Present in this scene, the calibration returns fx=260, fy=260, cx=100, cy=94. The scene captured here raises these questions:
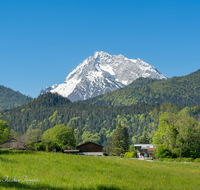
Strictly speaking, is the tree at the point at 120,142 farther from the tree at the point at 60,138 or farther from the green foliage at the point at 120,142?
the tree at the point at 60,138

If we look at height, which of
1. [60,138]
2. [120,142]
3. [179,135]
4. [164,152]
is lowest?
[164,152]

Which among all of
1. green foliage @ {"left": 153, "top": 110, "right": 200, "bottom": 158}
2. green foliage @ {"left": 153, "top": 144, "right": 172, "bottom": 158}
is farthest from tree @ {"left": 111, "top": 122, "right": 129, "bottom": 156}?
green foliage @ {"left": 153, "top": 144, "right": 172, "bottom": 158}

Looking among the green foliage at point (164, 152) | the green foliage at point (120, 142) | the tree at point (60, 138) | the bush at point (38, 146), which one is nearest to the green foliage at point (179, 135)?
the green foliage at point (164, 152)

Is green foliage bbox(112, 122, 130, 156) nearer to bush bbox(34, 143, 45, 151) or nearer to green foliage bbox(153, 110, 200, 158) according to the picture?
green foliage bbox(153, 110, 200, 158)

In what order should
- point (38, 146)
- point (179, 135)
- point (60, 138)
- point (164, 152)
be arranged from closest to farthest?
point (164, 152), point (179, 135), point (38, 146), point (60, 138)

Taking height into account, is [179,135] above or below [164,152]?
Result: above

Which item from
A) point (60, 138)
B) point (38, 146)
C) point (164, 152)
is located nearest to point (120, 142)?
point (60, 138)

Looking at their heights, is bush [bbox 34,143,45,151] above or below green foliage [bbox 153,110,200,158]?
below

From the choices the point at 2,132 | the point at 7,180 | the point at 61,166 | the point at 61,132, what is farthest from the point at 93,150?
the point at 7,180

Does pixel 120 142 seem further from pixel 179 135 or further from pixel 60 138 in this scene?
pixel 179 135

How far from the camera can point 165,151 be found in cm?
6906

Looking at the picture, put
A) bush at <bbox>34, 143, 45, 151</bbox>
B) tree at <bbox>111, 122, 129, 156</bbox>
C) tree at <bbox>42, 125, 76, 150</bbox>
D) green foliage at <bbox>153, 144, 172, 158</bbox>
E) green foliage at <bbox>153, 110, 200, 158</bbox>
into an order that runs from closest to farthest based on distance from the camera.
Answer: green foliage at <bbox>153, 144, 172, 158</bbox>
green foliage at <bbox>153, 110, 200, 158</bbox>
bush at <bbox>34, 143, 45, 151</bbox>
tree at <bbox>42, 125, 76, 150</bbox>
tree at <bbox>111, 122, 129, 156</bbox>

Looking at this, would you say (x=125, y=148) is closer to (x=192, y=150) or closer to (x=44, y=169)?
(x=192, y=150)

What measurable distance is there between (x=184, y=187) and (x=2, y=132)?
106440 mm
